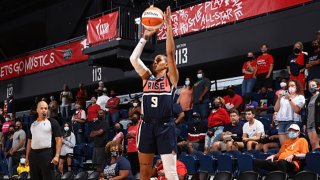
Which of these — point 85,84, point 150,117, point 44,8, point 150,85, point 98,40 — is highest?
point 44,8

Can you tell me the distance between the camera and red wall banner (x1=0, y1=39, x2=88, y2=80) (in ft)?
66.3

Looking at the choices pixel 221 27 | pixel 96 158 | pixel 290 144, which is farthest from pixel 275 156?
pixel 221 27

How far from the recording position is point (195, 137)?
1149 centimetres

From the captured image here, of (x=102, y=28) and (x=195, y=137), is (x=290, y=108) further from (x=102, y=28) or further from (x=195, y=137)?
(x=102, y=28)

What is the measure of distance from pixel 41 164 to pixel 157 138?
2501 mm

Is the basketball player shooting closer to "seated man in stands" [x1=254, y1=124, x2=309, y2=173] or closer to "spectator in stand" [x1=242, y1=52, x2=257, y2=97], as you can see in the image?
"seated man in stands" [x1=254, y1=124, x2=309, y2=173]

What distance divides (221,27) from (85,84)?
701cm

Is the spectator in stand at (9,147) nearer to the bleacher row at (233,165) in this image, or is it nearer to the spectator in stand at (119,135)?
the spectator in stand at (119,135)

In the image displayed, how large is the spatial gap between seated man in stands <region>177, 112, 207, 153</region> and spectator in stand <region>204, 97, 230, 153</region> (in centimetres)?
37

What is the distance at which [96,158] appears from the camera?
12.8 meters

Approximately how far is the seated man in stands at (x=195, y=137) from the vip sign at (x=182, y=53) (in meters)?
5.01

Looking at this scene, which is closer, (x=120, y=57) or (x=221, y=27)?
(x=221, y=27)

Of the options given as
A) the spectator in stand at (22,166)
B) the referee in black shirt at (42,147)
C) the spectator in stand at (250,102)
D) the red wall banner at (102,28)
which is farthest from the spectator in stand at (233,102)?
the red wall banner at (102,28)

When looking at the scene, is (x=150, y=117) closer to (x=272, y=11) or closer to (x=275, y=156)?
(x=275, y=156)
